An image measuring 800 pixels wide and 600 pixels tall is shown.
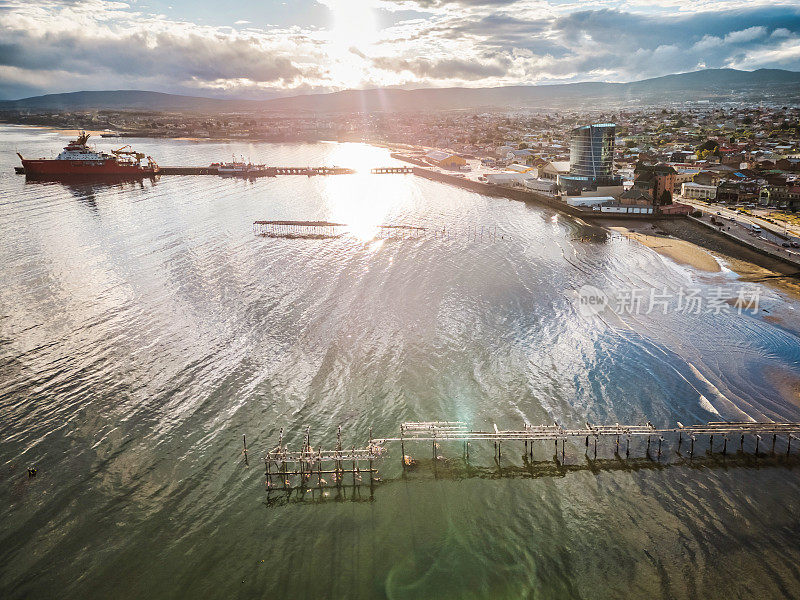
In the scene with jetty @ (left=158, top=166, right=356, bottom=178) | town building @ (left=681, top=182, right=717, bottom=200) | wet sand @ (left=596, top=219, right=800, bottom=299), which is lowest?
wet sand @ (left=596, top=219, right=800, bottom=299)

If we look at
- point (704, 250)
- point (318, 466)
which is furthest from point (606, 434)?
point (704, 250)

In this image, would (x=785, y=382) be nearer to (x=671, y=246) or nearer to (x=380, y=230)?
(x=671, y=246)

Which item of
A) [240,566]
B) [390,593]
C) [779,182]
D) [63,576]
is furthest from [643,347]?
[779,182]

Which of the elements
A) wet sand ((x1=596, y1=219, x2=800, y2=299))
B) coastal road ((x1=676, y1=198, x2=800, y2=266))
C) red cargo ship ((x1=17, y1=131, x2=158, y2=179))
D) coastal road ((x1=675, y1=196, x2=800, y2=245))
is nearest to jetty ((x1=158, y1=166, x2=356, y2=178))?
red cargo ship ((x1=17, y1=131, x2=158, y2=179))

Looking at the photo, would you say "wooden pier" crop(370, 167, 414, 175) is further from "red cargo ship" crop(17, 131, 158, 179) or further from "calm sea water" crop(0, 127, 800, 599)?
"calm sea water" crop(0, 127, 800, 599)

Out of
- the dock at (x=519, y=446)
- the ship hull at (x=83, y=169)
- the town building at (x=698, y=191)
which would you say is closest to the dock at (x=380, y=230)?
the town building at (x=698, y=191)

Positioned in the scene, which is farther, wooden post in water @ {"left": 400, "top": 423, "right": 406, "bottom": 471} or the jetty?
the jetty
